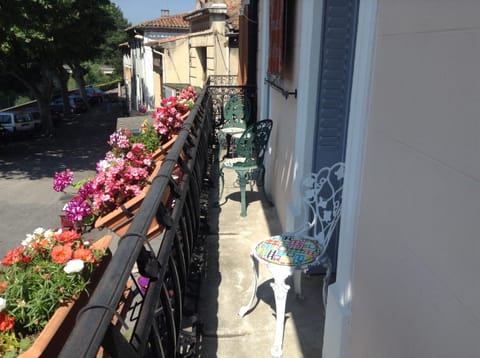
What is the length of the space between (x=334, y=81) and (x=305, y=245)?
3.75ft

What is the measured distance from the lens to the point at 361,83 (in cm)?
178

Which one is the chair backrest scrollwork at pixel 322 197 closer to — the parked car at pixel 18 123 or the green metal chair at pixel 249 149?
the green metal chair at pixel 249 149

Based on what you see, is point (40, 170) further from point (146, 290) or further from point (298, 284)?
point (146, 290)

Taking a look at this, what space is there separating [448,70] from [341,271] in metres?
1.25

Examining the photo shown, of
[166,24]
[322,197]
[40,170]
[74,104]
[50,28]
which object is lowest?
[40,170]

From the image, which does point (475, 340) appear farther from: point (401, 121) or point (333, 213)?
point (333, 213)

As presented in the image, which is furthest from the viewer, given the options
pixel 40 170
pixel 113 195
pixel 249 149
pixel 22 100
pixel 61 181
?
pixel 22 100

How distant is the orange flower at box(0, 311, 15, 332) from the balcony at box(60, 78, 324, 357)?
33 centimetres


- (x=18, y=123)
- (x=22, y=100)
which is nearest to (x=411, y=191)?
(x=18, y=123)

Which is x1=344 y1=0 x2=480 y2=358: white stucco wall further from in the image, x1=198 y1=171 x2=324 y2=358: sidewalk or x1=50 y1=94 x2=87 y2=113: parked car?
x1=50 y1=94 x2=87 y2=113: parked car

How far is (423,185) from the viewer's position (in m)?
1.29

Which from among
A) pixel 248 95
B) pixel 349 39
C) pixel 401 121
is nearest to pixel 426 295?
pixel 401 121

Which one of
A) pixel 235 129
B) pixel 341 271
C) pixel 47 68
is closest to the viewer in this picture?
pixel 341 271

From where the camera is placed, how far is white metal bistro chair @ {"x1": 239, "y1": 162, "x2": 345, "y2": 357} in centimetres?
244
